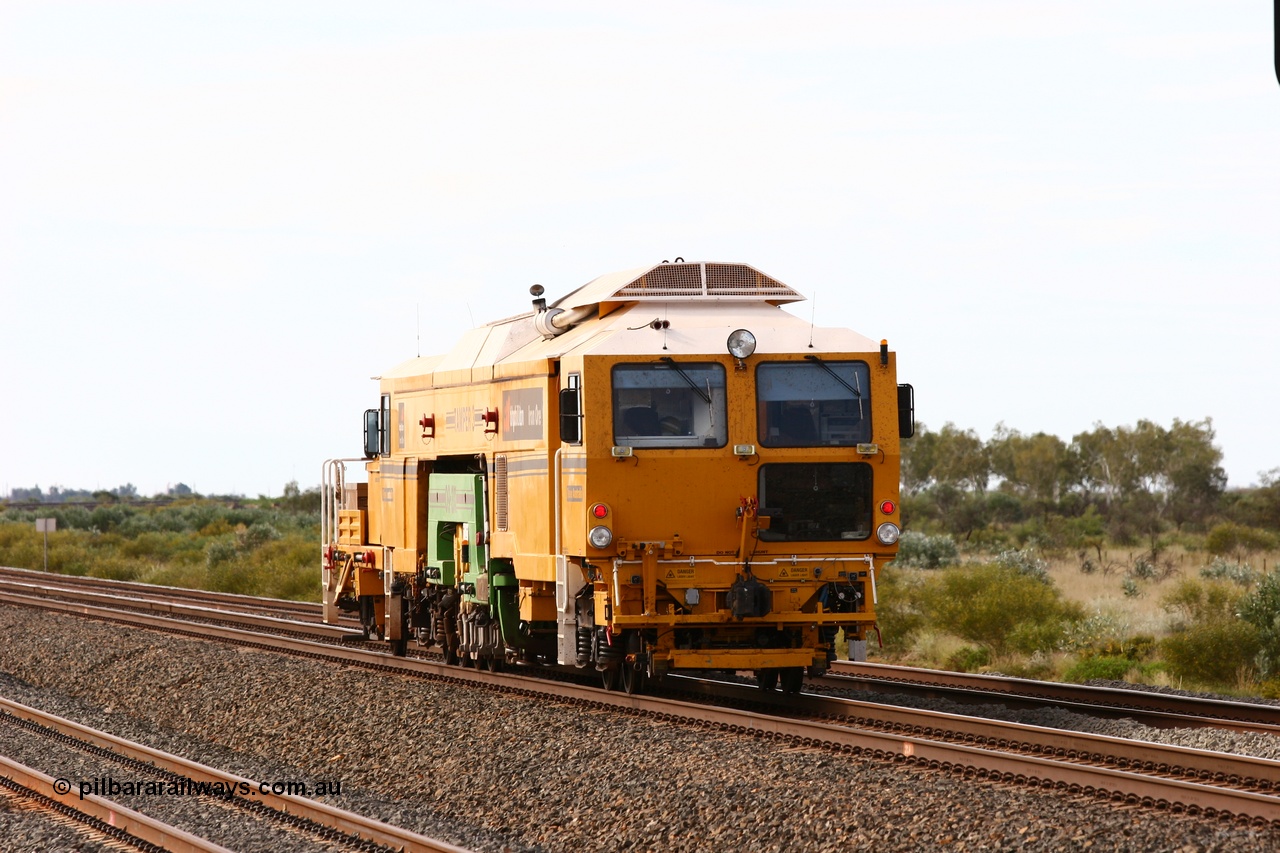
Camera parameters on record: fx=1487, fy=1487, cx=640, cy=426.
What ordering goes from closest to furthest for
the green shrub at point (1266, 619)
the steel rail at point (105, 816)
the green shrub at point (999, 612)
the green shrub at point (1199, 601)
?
the steel rail at point (105, 816)
the green shrub at point (1266, 619)
the green shrub at point (999, 612)
the green shrub at point (1199, 601)

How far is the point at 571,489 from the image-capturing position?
13.4 m

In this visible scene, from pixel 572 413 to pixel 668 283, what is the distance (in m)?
1.83

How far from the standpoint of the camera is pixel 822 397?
13430mm

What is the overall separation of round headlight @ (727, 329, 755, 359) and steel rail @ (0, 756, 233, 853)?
612 cm

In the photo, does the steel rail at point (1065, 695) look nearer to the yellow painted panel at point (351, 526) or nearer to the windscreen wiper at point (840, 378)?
the windscreen wiper at point (840, 378)

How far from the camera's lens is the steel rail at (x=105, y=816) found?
923 cm

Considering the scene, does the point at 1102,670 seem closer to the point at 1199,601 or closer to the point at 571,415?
the point at 1199,601

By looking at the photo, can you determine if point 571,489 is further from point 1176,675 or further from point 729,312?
point 1176,675

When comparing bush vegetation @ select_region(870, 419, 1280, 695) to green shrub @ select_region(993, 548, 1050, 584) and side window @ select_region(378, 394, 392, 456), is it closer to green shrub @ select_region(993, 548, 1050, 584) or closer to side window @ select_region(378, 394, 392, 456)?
green shrub @ select_region(993, 548, 1050, 584)

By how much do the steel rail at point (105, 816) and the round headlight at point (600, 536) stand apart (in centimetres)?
433

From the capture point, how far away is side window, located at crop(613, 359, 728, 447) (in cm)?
1323

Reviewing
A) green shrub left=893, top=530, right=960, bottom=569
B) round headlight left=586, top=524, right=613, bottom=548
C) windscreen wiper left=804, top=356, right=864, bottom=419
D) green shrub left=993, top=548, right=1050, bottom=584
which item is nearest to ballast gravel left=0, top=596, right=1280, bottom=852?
round headlight left=586, top=524, right=613, bottom=548

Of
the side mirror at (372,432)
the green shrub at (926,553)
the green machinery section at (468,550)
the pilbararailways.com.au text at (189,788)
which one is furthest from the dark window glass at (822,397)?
the green shrub at (926,553)

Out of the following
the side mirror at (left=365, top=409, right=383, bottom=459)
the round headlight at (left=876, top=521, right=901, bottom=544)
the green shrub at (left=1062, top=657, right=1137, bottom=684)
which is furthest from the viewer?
the side mirror at (left=365, top=409, right=383, bottom=459)
